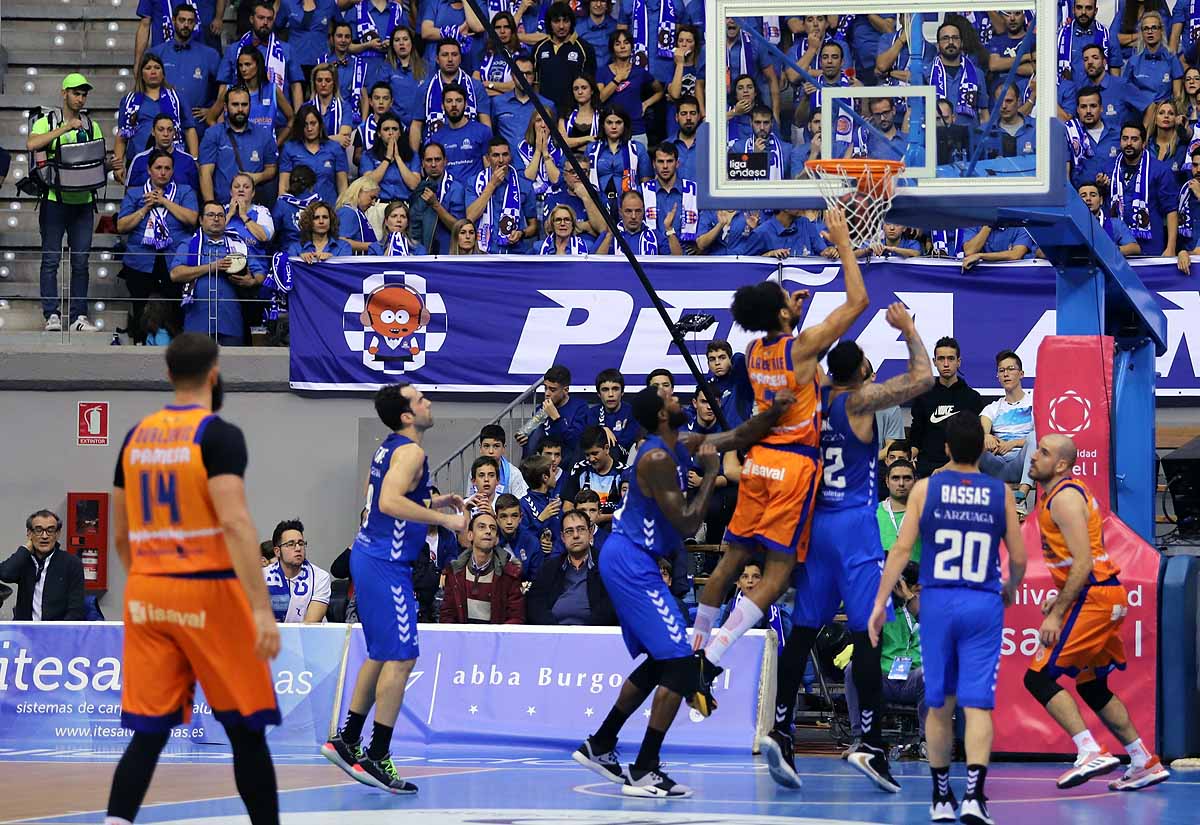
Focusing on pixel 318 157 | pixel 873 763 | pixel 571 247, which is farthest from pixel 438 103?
pixel 873 763

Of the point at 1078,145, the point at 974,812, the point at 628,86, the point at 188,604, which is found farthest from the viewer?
the point at 628,86

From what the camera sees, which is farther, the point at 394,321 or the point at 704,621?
the point at 394,321

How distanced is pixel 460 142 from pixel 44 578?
6.50 metres

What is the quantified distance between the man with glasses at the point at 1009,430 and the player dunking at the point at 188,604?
29.0 ft

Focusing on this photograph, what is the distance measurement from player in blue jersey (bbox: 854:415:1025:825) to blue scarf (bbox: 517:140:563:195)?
992 cm

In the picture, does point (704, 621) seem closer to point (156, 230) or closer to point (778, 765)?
point (778, 765)

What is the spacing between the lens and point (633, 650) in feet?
35.1

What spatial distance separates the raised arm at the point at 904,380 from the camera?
10000mm

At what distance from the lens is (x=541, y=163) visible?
18953mm

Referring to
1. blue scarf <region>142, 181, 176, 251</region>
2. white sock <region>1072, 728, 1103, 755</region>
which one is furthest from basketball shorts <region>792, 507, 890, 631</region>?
blue scarf <region>142, 181, 176, 251</region>

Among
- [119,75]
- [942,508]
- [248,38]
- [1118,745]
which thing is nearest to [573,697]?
[1118,745]

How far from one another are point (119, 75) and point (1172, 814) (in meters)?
16.0

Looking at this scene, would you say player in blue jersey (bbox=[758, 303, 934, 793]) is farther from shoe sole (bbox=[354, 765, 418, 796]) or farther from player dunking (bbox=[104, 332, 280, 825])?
player dunking (bbox=[104, 332, 280, 825])

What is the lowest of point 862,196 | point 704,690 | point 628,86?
point 704,690
